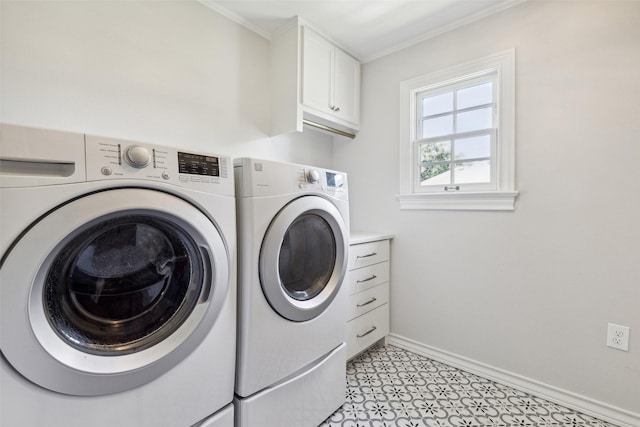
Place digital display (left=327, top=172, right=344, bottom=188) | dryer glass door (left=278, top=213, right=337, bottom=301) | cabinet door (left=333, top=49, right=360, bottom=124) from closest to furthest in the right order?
dryer glass door (left=278, top=213, right=337, bottom=301) → digital display (left=327, top=172, right=344, bottom=188) → cabinet door (left=333, top=49, right=360, bottom=124)

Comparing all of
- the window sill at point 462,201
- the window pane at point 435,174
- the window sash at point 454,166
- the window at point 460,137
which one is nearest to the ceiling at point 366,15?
the window at point 460,137

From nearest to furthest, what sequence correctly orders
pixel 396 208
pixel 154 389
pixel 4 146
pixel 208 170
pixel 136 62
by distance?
1. pixel 4 146
2. pixel 154 389
3. pixel 208 170
4. pixel 136 62
5. pixel 396 208

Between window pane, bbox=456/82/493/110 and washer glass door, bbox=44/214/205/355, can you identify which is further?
window pane, bbox=456/82/493/110

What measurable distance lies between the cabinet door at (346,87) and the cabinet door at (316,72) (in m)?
0.07

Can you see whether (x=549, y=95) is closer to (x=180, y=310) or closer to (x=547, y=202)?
(x=547, y=202)

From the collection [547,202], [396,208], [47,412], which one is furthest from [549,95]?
[47,412]

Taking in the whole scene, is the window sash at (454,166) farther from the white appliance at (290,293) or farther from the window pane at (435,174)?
the white appliance at (290,293)

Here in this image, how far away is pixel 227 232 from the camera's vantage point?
39.1 inches

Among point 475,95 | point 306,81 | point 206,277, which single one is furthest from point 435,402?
point 306,81

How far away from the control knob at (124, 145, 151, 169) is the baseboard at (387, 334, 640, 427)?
6.84 ft

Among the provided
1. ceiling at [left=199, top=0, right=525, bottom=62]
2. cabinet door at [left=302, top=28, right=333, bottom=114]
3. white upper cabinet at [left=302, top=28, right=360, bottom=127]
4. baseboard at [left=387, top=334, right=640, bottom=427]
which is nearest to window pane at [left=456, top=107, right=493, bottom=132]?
ceiling at [left=199, top=0, right=525, bottom=62]

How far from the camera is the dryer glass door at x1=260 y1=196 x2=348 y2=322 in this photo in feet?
3.64

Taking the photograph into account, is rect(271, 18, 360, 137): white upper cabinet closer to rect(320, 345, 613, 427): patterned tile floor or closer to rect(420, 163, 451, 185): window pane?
rect(420, 163, 451, 185): window pane

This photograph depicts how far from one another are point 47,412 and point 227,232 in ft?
2.01
